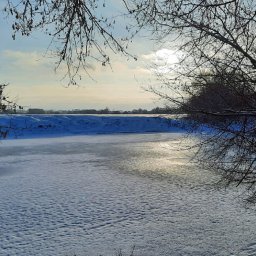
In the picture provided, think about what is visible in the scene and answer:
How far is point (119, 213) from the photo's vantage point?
23.0 ft

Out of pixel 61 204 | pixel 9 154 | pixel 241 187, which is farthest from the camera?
pixel 9 154

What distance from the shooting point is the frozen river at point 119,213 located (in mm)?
5473

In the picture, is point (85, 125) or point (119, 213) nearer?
point (119, 213)

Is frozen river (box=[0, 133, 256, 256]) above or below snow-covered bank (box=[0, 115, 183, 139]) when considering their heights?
below

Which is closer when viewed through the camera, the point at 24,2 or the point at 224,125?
the point at 24,2

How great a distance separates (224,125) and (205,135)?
794 mm

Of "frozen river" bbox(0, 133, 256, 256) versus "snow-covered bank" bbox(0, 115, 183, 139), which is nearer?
A: "frozen river" bbox(0, 133, 256, 256)

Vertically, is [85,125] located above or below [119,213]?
above

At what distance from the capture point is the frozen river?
5473 mm

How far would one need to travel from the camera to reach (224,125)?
5.68m

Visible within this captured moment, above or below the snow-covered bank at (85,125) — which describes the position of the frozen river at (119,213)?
below

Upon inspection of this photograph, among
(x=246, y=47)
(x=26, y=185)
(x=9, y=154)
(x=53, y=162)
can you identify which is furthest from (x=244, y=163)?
(x=9, y=154)

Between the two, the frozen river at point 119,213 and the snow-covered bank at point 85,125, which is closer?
the frozen river at point 119,213

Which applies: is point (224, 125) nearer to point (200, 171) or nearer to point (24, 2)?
point (24, 2)
